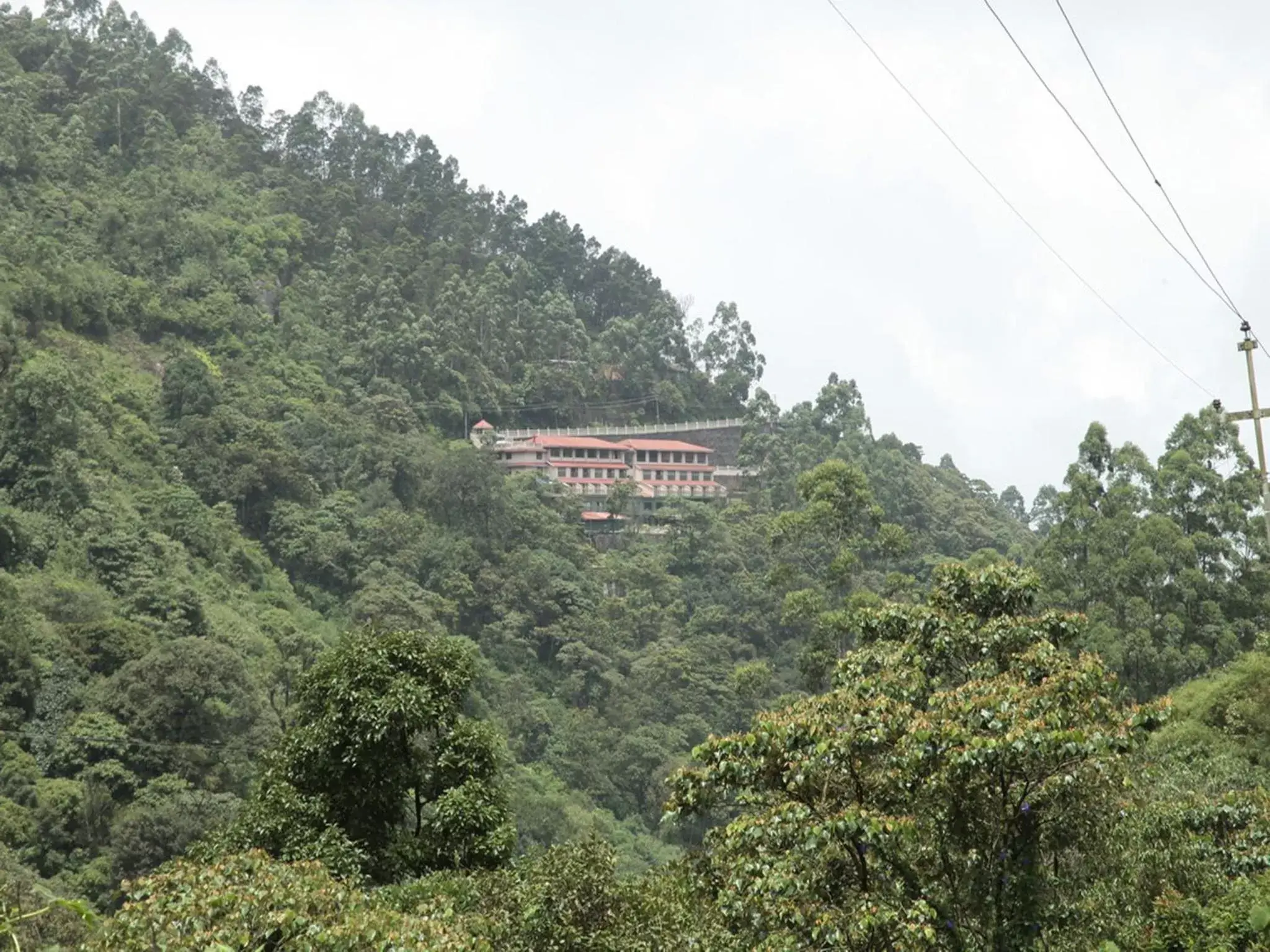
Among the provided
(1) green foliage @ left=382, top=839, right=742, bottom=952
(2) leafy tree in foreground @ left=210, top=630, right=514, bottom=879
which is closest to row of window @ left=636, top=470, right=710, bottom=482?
(2) leafy tree in foreground @ left=210, top=630, right=514, bottom=879

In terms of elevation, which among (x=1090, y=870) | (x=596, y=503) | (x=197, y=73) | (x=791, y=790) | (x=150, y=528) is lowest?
(x=1090, y=870)

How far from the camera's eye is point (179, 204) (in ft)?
174

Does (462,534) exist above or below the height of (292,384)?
below

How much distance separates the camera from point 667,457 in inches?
2403

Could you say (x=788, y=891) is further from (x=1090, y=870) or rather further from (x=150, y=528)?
(x=150, y=528)

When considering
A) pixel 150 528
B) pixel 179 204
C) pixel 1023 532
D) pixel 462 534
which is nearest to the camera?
pixel 150 528

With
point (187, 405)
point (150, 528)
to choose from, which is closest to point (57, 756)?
point (150, 528)

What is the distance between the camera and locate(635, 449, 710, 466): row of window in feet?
199

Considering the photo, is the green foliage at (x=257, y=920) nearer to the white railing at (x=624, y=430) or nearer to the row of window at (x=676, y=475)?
the white railing at (x=624, y=430)

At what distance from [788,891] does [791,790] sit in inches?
22.2

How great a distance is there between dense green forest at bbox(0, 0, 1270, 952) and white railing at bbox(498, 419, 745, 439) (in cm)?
133

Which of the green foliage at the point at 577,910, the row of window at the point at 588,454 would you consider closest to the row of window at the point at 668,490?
the row of window at the point at 588,454

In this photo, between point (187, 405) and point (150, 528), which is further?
point (187, 405)

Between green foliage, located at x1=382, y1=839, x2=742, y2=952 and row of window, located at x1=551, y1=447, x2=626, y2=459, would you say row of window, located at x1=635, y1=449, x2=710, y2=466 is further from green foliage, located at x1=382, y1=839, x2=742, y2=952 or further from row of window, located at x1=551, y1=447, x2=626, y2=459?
green foliage, located at x1=382, y1=839, x2=742, y2=952
